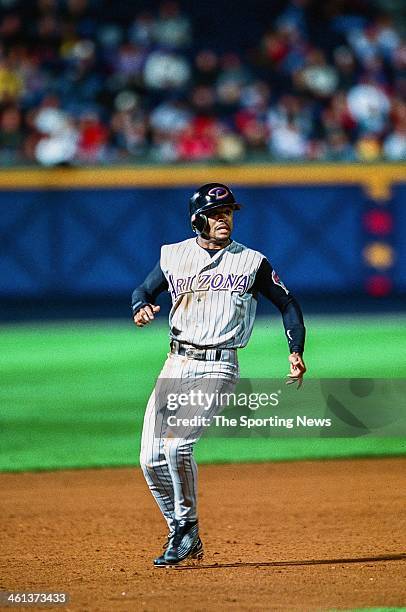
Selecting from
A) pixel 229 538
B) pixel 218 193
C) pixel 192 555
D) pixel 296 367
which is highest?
pixel 218 193

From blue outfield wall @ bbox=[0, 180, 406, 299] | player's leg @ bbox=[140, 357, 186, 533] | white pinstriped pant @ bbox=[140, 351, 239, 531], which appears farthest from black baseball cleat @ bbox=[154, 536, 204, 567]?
blue outfield wall @ bbox=[0, 180, 406, 299]

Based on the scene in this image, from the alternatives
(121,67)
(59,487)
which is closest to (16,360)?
(59,487)

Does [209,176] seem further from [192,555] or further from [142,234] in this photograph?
[192,555]

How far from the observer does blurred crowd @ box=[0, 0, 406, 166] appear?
19.8 m

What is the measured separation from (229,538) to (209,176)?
41.8ft

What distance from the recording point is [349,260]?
2006cm

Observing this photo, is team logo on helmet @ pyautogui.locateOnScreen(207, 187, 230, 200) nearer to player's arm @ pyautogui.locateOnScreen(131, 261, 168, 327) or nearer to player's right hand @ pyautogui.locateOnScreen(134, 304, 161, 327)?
player's arm @ pyautogui.locateOnScreen(131, 261, 168, 327)

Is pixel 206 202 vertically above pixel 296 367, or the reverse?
pixel 206 202

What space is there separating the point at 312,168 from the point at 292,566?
1383cm

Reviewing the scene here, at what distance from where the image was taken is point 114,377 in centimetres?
1316

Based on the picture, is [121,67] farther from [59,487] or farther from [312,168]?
[59,487]

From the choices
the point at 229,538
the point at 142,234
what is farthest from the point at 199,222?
the point at 142,234

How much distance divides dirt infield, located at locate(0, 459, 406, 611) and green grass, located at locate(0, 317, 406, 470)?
0.64 meters

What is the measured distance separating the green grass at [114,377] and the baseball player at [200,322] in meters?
3.56
